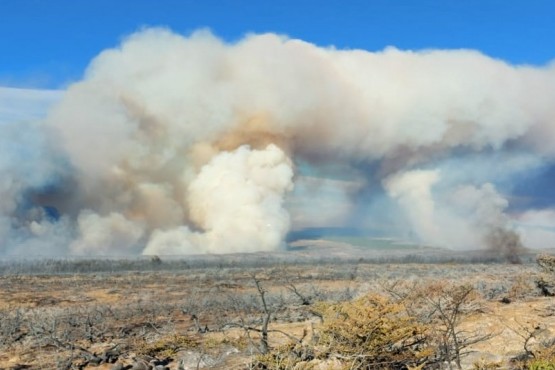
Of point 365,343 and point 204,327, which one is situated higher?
point 365,343

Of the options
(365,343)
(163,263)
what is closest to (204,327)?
(365,343)

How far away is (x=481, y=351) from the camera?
20.2m

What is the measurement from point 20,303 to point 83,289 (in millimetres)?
12179

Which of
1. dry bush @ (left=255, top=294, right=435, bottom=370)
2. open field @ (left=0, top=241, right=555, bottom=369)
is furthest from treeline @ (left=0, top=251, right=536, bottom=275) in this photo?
dry bush @ (left=255, top=294, right=435, bottom=370)

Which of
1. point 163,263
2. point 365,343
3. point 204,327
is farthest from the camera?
point 163,263

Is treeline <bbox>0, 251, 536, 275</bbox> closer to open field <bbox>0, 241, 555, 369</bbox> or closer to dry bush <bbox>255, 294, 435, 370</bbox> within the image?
open field <bbox>0, 241, 555, 369</bbox>

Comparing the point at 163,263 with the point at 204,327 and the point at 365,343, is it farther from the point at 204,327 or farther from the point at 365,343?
the point at 365,343

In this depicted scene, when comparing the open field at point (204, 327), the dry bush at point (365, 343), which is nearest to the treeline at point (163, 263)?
the open field at point (204, 327)

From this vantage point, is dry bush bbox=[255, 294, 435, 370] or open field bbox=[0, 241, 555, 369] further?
open field bbox=[0, 241, 555, 369]

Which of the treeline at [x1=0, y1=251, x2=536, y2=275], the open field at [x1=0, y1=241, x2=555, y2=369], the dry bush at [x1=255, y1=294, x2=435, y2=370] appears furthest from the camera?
the treeline at [x1=0, y1=251, x2=536, y2=275]

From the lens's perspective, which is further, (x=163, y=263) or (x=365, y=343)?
(x=163, y=263)

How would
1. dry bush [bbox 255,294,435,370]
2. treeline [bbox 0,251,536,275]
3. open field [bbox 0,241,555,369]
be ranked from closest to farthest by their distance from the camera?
dry bush [bbox 255,294,435,370]
open field [bbox 0,241,555,369]
treeline [bbox 0,251,536,275]

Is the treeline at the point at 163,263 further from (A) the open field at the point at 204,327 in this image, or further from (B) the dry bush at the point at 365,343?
(B) the dry bush at the point at 365,343

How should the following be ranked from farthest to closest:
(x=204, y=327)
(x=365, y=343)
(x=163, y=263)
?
(x=163, y=263)
(x=204, y=327)
(x=365, y=343)
